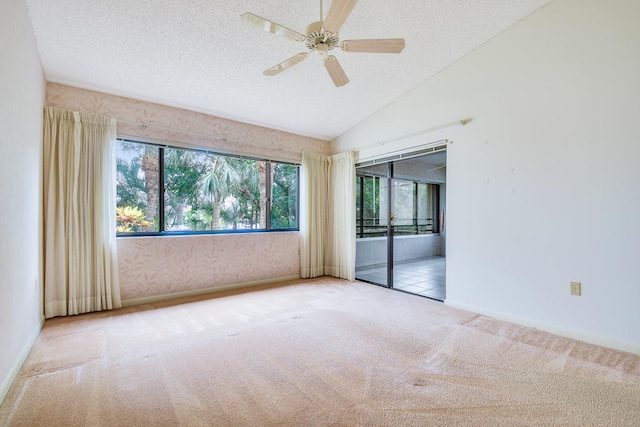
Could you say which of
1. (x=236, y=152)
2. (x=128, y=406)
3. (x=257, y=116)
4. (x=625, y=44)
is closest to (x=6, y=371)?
(x=128, y=406)

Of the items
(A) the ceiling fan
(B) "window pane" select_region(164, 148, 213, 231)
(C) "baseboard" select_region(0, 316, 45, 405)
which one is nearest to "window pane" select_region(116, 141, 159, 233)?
(B) "window pane" select_region(164, 148, 213, 231)

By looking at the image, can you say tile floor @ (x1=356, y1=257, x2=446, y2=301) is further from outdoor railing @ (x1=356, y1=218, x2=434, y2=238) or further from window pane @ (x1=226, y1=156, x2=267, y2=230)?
window pane @ (x1=226, y1=156, x2=267, y2=230)

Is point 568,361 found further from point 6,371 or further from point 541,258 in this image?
point 6,371

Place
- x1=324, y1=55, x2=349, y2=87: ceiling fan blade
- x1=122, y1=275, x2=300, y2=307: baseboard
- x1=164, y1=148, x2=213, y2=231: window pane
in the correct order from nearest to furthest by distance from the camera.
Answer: x1=324, y1=55, x2=349, y2=87: ceiling fan blade
x1=122, y1=275, x2=300, y2=307: baseboard
x1=164, y1=148, x2=213, y2=231: window pane

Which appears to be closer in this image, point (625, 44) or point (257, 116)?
point (625, 44)

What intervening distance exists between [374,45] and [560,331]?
2981 millimetres

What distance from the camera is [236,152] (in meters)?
4.36

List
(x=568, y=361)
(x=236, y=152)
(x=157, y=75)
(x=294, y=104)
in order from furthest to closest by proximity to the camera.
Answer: (x=236, y=152)
(x=294, y=104)
(x=157, y=75)
(x=568, y=361)

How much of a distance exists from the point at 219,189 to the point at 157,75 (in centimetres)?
161

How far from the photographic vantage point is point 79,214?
319cm

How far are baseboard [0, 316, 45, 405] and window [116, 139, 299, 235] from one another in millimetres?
1296

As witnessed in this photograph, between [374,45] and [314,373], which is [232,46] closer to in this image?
[374,45]

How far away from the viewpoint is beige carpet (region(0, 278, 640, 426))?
162cm

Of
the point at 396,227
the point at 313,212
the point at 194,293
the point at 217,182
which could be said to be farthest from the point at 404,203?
the point at 194,293
